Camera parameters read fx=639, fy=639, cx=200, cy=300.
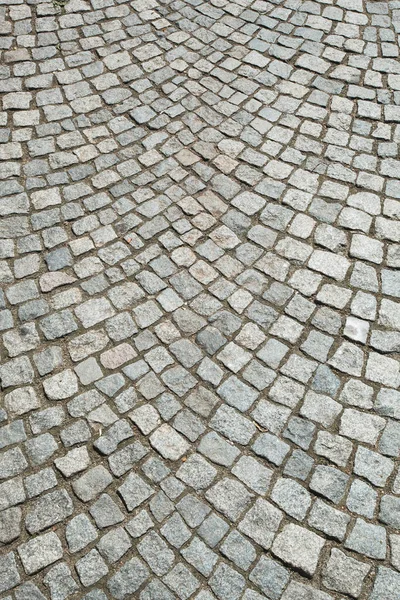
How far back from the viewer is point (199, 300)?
14.1ft

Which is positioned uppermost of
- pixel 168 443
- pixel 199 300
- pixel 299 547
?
pixel 199 300

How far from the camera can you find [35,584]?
3.21 m

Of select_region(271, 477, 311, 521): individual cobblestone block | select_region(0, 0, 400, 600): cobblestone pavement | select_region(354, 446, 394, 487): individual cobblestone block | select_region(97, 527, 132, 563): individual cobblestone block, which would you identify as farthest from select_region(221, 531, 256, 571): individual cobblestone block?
select_region(354, 446, 394, 487): individual cobblestone block

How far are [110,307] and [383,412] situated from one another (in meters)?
1.84

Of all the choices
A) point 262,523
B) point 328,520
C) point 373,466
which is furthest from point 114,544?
point 373,466

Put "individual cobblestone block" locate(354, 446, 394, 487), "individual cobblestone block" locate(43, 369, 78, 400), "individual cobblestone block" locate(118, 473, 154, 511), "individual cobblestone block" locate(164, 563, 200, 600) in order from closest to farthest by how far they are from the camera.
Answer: "individual cobblestone block" locate(164, 563, 200, 600) → "individual cobblestone block" locate(118, 473, 154, 511) → "individual cobblestone block" locate(354, 446, 394, 487) → "individual cobblestone block" locate(43, 369, 78, 400)

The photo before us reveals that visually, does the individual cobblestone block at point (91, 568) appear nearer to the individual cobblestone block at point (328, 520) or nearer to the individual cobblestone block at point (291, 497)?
the individual cobblestone block at point (291, 497)

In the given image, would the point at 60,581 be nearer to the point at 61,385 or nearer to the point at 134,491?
the point at 134,491

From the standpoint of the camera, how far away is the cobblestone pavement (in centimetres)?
335

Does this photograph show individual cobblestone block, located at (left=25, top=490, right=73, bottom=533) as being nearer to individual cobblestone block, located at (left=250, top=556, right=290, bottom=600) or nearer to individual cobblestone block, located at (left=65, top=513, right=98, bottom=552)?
individual cobblestone block, located at (left=65, top=513, right=98, bottom=552)

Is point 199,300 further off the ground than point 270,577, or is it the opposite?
point 199,300

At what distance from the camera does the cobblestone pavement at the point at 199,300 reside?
3.35 metres

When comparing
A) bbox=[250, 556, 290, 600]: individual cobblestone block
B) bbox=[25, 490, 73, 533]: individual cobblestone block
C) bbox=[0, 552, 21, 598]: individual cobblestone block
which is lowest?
bbox=[0, 552, 21, 598]: individual cobblestone block

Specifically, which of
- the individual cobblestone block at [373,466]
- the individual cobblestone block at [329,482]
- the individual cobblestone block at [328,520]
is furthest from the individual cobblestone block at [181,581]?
the individual cobblestone block at [373,466]
